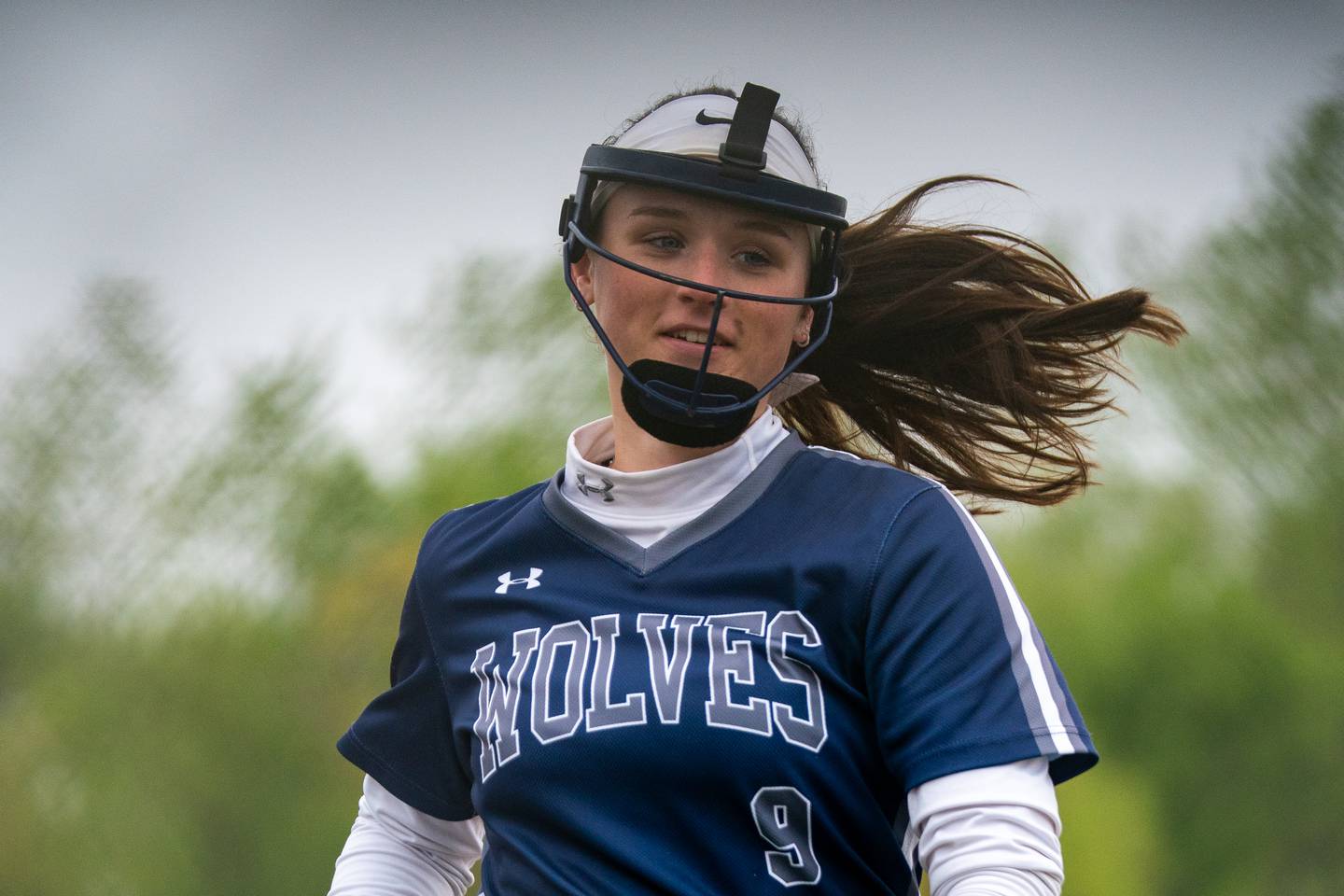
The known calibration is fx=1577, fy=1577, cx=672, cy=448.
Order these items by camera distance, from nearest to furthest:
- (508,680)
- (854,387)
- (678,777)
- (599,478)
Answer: (678,777) → (508,680) → (599,478) → (854,387)

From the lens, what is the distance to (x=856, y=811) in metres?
1.81

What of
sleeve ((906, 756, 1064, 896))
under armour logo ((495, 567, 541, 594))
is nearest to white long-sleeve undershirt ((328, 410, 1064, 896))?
sleeve ((906, 756, 1064, 896))

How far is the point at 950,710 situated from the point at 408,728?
90 cm

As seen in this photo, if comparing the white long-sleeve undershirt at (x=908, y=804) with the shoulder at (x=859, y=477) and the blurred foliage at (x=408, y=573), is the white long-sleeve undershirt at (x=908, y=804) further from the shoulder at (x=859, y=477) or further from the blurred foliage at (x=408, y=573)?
the blurred foliage at (x=408, y=573)

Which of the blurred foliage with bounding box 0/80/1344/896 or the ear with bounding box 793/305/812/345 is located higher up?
the blurred foliage with bounding box 0/80/1344/896

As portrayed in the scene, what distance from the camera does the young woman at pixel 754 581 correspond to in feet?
5.85

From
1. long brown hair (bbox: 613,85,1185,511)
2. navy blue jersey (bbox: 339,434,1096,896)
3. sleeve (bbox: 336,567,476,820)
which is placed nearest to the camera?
navy blue jersey (bbox: 339,434,1096,896)

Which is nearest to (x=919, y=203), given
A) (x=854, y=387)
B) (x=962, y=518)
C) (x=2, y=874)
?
(x=854, y=387)

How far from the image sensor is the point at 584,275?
228 cm

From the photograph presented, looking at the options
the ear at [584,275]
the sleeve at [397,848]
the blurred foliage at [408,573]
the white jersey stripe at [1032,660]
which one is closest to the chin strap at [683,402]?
the ear at [584,275]

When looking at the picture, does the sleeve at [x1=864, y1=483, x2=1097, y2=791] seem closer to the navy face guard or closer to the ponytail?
the navy face guard

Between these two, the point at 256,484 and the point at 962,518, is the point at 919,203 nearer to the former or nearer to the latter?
the point at 962,518

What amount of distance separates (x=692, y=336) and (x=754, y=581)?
1.10ft

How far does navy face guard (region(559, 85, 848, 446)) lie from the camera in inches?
79.0
